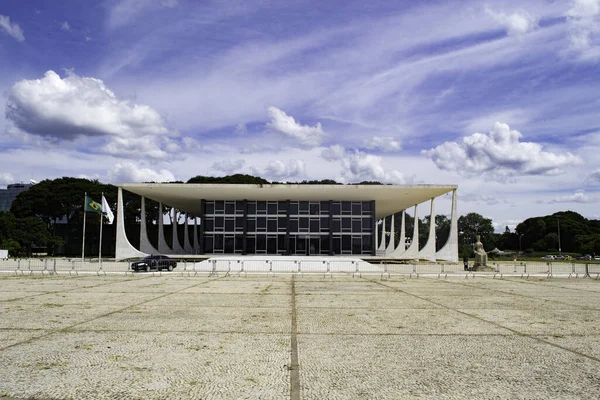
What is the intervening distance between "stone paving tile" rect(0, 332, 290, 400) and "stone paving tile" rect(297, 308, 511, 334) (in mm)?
2000

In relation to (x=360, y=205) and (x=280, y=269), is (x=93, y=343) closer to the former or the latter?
(x=280, y=269)

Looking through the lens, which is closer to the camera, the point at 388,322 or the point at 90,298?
the point at 388,322

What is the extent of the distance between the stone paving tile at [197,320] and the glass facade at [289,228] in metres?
37.9

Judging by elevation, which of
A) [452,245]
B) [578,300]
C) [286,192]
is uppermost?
[286,192]

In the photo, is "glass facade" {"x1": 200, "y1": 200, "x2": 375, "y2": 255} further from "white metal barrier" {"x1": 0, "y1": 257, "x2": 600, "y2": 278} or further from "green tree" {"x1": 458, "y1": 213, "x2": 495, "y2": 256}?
"green tree" {"x1": 458, "y1": 213, "x2": 495, "y2": 256}

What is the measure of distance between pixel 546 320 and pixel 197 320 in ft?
31.7

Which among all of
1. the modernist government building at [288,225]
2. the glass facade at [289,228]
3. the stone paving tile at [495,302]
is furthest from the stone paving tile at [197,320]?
the glass facade at [289,228]

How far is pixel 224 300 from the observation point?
53.8ft

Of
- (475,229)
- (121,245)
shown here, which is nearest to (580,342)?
(121,245)

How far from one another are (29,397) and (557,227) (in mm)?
112545

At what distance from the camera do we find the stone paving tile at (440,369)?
6324 millimetres

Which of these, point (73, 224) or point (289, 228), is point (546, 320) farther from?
point (73, 224)

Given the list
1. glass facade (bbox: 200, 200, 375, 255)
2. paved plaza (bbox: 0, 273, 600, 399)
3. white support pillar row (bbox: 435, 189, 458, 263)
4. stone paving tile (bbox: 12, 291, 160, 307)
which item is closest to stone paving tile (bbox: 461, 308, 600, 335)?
paved plaza (bbox: 0, 273, 600, 399)

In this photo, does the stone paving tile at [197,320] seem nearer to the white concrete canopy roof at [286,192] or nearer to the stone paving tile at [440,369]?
the stone paving tile at [440,369]
